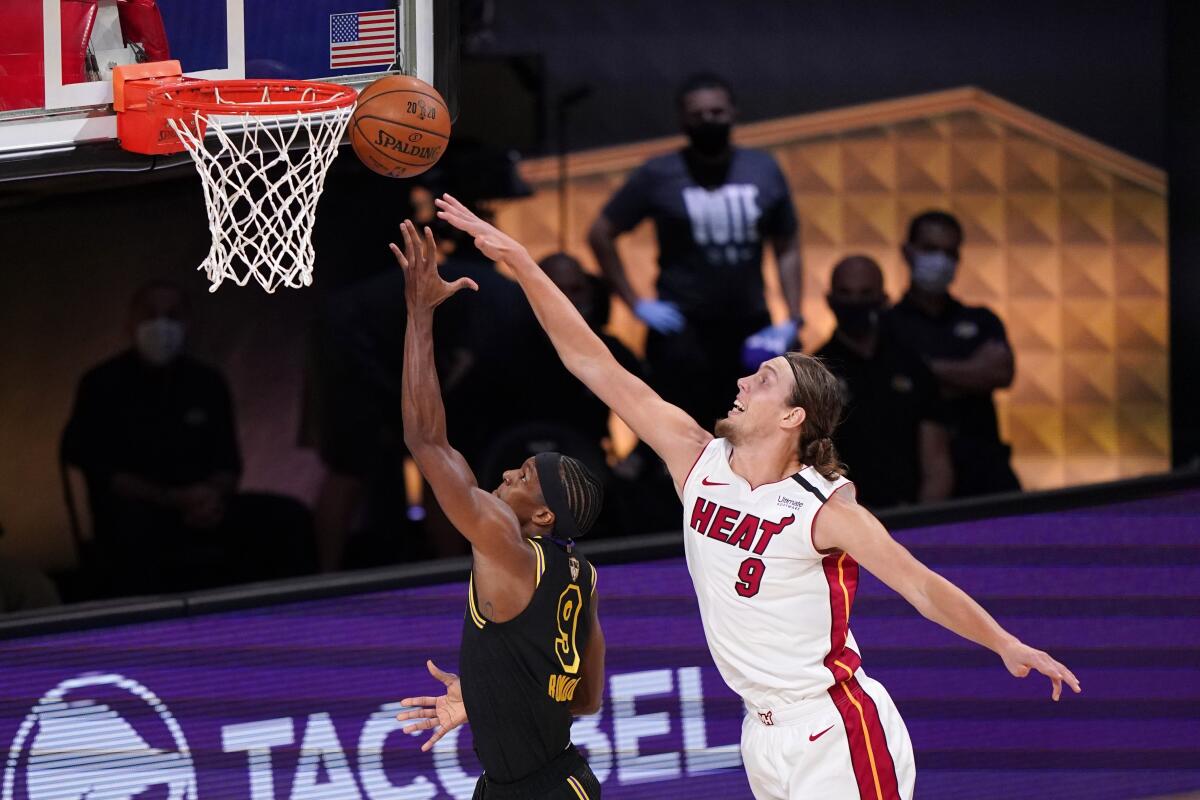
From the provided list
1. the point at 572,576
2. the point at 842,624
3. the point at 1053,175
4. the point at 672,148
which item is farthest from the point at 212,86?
the point at 1053,175

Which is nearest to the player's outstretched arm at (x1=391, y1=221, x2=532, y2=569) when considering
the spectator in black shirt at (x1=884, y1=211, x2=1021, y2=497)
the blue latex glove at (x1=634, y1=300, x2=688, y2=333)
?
the blue latex glove at (x1=634, y1=300, x2=688, y2=333)

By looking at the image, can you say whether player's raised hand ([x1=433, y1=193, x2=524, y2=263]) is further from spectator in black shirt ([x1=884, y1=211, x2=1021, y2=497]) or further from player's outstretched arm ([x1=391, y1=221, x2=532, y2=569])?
spectator in black shirt ([x1=884, y1=211, x2=1021, y2=497])

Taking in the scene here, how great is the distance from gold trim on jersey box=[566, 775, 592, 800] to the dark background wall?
492cm

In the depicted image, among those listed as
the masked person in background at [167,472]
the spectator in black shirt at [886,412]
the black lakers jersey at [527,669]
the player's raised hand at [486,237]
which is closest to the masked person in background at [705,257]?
the spectator in black shirt at [886,412]

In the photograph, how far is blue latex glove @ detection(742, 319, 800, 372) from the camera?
7.28m

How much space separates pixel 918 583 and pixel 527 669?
96 centimetres

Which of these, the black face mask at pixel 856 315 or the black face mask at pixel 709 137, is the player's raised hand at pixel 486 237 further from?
the black face mask at pixel 856 315

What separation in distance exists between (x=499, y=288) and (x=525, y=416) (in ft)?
2.06

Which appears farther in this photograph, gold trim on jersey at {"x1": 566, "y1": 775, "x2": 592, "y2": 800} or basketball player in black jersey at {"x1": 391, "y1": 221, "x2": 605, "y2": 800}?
gold trim on jersey at {"x1": 566, "y1": 775, "x2": 592, "y2": 800}

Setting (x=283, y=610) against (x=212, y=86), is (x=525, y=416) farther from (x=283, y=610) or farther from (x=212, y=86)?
(x=212, y=86)

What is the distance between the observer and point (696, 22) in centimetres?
836

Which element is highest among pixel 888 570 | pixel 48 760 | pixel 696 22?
pixel 696 22

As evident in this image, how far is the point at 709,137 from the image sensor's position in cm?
723

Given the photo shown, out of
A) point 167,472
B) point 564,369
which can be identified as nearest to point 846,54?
point 564,369
